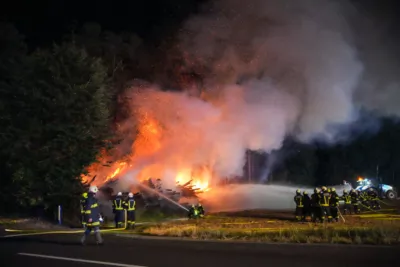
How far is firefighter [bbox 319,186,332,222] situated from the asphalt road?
27.0ft

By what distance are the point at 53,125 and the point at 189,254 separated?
49.9 feet

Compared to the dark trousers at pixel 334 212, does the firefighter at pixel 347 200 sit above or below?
above

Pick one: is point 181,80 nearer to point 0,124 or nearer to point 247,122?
point 247,122

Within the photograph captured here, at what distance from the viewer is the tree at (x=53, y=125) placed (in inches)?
949

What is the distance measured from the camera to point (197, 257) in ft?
35.5

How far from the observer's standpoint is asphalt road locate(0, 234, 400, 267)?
32.7ft

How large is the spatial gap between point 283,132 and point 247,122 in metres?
2.60

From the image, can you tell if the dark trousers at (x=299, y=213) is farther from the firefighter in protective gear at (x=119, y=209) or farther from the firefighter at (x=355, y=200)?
the firefighter in protective gear at (x=119, y=209)

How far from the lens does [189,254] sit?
1134 cm

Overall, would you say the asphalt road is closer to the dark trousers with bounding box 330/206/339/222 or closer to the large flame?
the dark trousers with bounding box 330/206/339/222

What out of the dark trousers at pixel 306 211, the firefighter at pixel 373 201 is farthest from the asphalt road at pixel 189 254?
the firefighter at pixel 373 201

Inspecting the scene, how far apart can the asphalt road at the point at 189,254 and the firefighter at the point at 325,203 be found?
8.22 m

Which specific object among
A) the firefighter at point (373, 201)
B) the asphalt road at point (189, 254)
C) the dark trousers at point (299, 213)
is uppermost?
the firefighter at point (373, 201)

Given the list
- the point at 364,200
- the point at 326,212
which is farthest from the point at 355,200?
the point at 326,212
